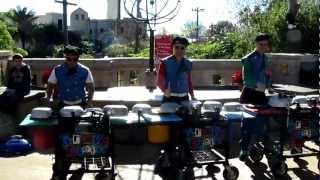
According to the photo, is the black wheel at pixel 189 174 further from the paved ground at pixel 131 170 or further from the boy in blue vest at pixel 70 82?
the boy in blue vest at pixel 70 82

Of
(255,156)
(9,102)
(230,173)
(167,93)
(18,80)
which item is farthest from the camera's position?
(18,80)

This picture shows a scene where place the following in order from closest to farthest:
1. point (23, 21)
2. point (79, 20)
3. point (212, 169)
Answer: point (212, 169)
point (23, 21)
point (79, 20)

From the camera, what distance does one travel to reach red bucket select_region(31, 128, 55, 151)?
5.86m

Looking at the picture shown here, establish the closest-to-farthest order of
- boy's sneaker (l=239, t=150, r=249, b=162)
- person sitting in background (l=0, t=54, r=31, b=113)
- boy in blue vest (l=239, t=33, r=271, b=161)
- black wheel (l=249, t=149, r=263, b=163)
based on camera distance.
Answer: boy in blue vest (l=239, t=33, r=271, b=161), boy's sneaker (l=239, t=150, r=249, b=162), black wheel (l=249, t=149, r=263, b=163), person sitting in background (l=0, t=54, r=31, b=113)

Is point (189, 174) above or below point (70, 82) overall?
below

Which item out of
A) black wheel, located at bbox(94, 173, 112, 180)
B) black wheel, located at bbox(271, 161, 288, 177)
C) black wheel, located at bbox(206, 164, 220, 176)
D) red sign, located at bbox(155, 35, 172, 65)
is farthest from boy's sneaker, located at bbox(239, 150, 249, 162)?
red sign, located at bbox(155, 35, 172, 65)

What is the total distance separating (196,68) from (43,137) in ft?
27.5

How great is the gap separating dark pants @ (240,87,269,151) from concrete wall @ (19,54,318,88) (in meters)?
5.07

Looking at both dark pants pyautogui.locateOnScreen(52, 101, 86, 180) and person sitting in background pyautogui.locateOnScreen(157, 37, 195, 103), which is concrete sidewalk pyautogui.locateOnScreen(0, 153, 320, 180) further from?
person sitting in background pyautogui.locateOnScreen(157, 37, 195, 103)

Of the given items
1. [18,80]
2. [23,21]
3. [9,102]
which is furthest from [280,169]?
[23,21]

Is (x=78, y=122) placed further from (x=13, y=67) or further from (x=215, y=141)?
(x=13, y=67)

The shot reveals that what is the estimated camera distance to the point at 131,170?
7.12 metres

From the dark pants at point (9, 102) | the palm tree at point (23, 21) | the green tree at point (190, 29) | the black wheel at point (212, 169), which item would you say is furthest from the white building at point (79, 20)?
the black wheel at point (212, 169)

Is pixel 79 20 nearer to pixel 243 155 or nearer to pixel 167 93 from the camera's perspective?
pixel 243 155
